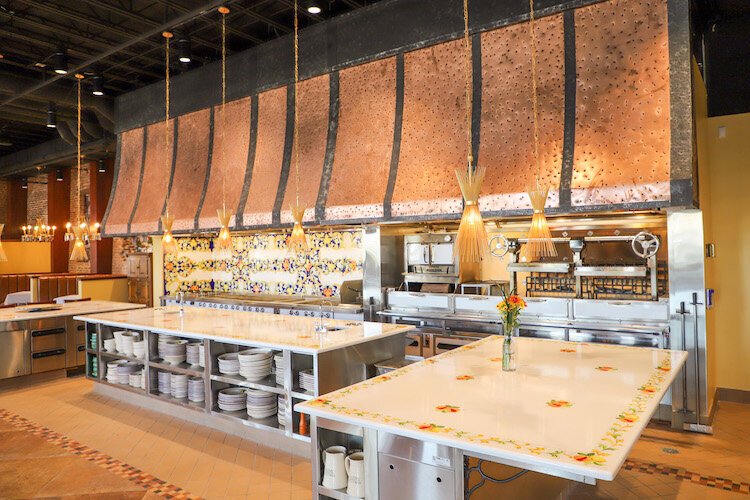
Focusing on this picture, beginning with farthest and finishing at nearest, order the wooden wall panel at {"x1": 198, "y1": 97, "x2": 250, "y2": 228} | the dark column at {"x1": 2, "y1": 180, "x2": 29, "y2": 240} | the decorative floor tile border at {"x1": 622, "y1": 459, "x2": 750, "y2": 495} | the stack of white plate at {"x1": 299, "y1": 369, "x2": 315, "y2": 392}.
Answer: the dark column at {"x1": 2, "y1": 180, "x2": 29, "y2": 240}
the wooden wall panel at {"x1": 198, "y1": 97, "x2": 250, "y2": 228}
the stack of white plate at {"x1": 299, "y1": 369, "x2": 315, "y2": 392}
the decorative floor tile border at {"x1": 622, "y1": 459, "x2": 750, "y2": 495}

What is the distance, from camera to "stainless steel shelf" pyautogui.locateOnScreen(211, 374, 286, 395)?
4.23m

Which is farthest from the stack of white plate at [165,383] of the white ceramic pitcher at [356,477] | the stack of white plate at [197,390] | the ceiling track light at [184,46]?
the ceiling track light at [184,46]

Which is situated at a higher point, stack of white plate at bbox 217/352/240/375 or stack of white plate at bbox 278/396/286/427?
stack of white plate at bbox 217/352/240/375

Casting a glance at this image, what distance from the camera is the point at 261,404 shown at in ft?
14.4

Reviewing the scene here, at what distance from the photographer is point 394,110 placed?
18.8 feet

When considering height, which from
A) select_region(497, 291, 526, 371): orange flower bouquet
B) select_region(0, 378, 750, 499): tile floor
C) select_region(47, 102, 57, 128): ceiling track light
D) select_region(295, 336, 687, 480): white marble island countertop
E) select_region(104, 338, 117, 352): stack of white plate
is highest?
select_region(47, 102, 57, 128): ceiling track light

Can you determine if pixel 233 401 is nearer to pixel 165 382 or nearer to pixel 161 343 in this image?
pixel 165 382

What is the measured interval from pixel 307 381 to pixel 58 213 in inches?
497

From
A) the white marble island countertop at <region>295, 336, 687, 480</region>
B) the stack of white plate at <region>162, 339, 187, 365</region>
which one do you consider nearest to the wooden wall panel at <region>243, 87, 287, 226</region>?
the stack of white plate at <region>162, 339, 187, 365</region>

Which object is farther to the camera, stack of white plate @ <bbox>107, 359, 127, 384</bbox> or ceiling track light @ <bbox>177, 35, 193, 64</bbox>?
ceiling track light @ <bbox>177, 35, 193, 64</bbox>

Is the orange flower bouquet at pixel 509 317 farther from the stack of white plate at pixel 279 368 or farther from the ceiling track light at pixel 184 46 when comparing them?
the ceiling track light at pixel 184 46

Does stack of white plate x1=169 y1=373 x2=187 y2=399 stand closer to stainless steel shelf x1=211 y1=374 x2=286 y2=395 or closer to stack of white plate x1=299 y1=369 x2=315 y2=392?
stainless steel shelf x1=211 y1=374 x2=286 y2=395

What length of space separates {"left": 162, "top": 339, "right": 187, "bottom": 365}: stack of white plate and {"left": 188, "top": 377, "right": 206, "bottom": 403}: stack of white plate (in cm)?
35

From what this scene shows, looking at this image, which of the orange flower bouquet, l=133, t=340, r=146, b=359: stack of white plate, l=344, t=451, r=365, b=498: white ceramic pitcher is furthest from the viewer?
l=133, t=340, r=146, b=359: stack of white plate
